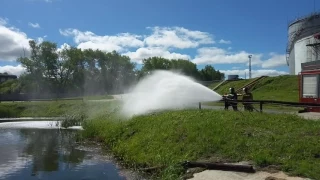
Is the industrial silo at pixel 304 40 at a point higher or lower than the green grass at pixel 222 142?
higher

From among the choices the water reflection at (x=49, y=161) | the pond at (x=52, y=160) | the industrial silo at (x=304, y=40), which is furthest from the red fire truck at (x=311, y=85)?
the industrial silo at (x=304, y=40)

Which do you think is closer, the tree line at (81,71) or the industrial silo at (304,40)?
the industrial silo at (304,40)

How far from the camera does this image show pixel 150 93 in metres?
34.0

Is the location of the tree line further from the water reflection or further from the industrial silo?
the water reflection

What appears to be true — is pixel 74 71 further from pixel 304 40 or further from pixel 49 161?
pixel 49 161

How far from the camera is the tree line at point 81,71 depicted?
11631cm

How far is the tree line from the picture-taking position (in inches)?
4579

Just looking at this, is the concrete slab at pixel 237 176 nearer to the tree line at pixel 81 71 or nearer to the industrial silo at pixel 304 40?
the industrial silo at pixel 304 40

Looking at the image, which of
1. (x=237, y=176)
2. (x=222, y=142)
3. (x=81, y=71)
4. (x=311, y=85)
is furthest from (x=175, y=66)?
(x=237, y=176)

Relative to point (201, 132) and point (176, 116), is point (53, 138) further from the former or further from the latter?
point (201, 132)

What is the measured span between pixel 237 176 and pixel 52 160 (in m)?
12.4

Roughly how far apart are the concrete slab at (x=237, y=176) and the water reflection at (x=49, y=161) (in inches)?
180

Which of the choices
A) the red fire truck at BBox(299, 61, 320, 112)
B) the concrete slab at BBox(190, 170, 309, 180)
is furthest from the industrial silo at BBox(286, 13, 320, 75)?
the concrete slab at BBox(190, 170, 309, 180)

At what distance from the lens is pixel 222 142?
15.9 m
